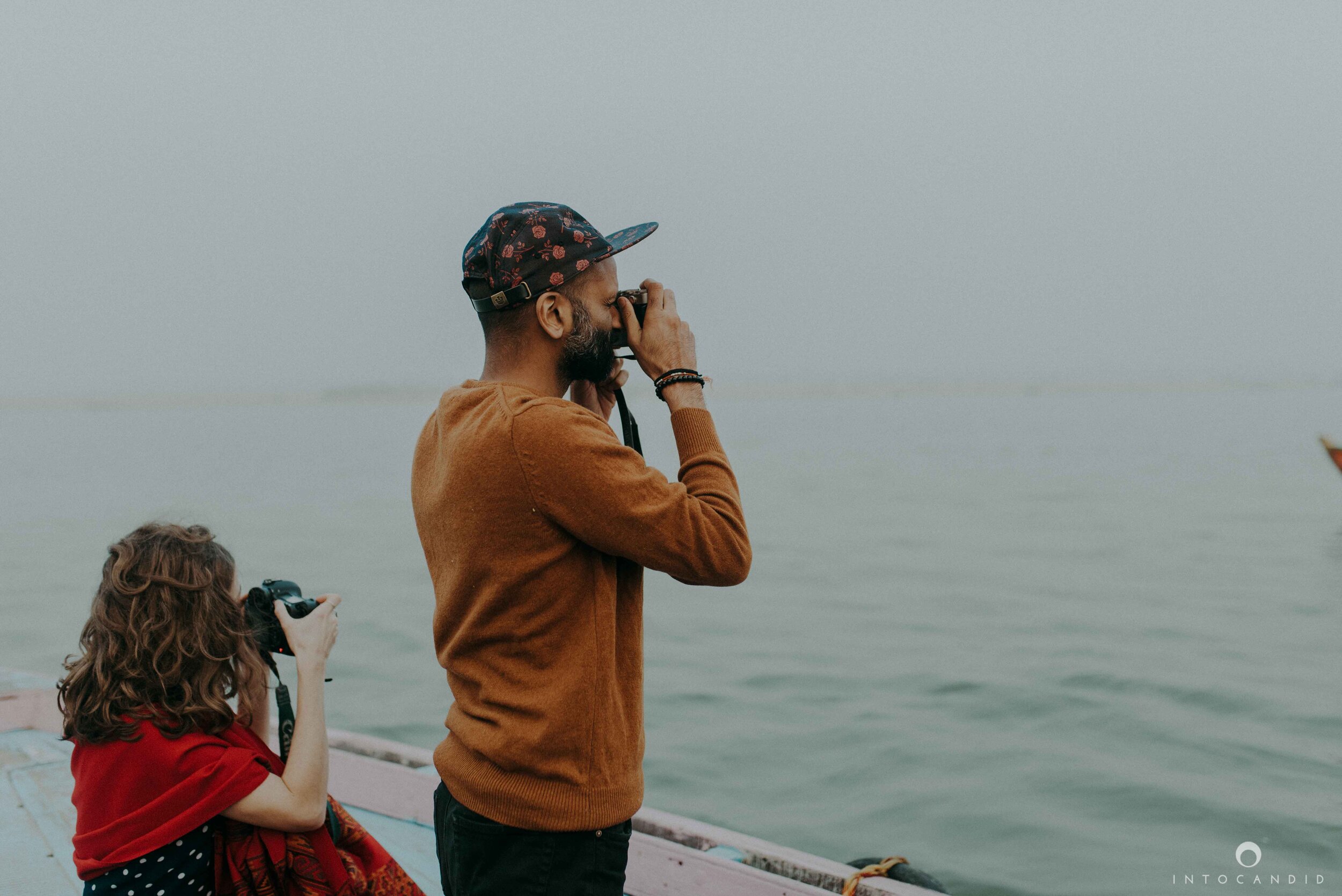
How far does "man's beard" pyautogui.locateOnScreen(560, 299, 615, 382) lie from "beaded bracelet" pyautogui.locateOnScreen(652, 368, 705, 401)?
0.32 ft

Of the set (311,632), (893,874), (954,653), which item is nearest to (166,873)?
(311,632)

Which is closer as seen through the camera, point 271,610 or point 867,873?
point 271,610

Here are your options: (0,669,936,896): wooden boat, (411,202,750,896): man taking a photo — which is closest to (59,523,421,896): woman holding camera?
(411,202,750,896): man taking a photo

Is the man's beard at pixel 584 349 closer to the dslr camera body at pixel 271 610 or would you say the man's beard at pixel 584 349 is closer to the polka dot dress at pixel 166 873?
the dslr camera body at pixel 271 610

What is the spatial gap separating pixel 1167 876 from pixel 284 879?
216 inches

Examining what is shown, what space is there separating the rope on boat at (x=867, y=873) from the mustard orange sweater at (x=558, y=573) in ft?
5.09

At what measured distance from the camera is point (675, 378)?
193 cm

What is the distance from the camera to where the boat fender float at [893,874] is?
3238 mm

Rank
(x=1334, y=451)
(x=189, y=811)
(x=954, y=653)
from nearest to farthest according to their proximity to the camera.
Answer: (x=189, y=811)
(x=954, y=653)
(x=1334, y=451)

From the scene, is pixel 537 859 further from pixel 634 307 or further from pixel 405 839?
pixel 405 839

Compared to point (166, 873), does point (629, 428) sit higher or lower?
higher

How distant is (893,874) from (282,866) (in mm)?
1920

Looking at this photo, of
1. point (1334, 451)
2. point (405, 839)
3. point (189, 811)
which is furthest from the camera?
point (1334, 451)

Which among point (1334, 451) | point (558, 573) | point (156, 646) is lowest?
point (156, 646)
